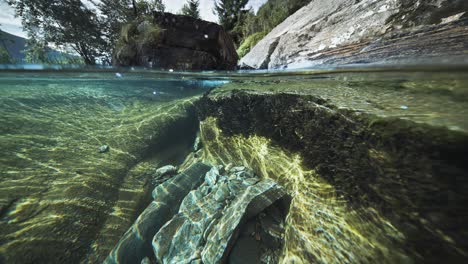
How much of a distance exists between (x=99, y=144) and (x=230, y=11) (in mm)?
28179

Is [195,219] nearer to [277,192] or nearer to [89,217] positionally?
[277,192]

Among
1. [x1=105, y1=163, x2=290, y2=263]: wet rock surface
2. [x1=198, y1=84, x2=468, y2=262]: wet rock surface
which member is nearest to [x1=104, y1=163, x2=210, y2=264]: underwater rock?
[x1=105, y1=163, x2=290, y2=263]: wet rock surface

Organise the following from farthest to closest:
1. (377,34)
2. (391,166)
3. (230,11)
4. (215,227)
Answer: (230,11) < (377,34) < (215,227) < (391,166)

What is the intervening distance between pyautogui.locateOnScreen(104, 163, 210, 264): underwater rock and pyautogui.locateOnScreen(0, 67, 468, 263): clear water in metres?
0.37

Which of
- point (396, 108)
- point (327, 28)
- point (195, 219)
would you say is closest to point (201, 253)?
point (195, 219)

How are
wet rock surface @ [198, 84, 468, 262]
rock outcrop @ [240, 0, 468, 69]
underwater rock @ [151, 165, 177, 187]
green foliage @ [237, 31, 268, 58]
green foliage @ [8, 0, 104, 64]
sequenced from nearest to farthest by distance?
wet rock surface @ [198, 84, 468, 262]
rock outcrop @ [240, 0, 468, 69]
underwater rock @ [151, 165, 177, 187]
green foliage @ [237, 31, 268, 58]
green foliage @ [8, 0, 104, 64]

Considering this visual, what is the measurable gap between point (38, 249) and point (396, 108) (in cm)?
586

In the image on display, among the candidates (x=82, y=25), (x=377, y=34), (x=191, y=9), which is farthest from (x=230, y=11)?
(x=377, y=34)

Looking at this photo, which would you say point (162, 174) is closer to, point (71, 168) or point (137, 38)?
point (71, 168)

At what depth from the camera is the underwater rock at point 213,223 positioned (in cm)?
260

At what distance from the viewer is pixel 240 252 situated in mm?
2561

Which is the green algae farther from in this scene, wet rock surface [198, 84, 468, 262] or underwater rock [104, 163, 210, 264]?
wet rock surface [198, 84, 468, 262]

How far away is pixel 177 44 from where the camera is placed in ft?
27.7

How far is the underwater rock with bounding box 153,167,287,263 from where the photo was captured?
8.52 ft
